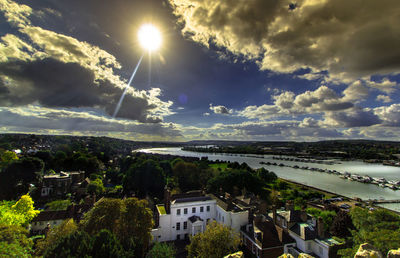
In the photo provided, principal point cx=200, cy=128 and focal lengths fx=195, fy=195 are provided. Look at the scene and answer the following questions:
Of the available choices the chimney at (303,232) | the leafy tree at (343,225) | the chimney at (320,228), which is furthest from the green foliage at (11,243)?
the leafy tree at (343,225)

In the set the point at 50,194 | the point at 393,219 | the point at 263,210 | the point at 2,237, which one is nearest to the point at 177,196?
the point at 263,210

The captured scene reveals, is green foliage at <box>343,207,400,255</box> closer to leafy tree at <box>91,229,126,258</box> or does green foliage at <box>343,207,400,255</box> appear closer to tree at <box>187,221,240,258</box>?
tree at <box>187,221,240,258</box>

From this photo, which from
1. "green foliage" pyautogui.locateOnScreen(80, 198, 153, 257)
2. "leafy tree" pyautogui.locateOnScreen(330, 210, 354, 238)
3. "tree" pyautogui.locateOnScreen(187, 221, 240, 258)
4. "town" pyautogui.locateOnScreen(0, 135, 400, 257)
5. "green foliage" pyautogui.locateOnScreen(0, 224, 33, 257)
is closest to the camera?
"green foliage" pyautogui.locateOnScreen(0, 224, 33, 257)

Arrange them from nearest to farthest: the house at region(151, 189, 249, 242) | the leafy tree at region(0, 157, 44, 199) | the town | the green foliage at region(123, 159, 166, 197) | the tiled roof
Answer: the town
the house at region(151, 189, 249, 242)
the tiled roof
the leafy tree at region(0, 157, 44, 199)
the green foliage at region(123, 159, 166, 197)

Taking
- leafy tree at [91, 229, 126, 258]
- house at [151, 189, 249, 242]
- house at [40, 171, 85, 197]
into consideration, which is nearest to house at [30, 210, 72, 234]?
house at [151, 189, 249, 242]

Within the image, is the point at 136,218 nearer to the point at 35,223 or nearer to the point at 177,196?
the point at 177,196

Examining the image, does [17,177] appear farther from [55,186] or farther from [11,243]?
[11,243]
